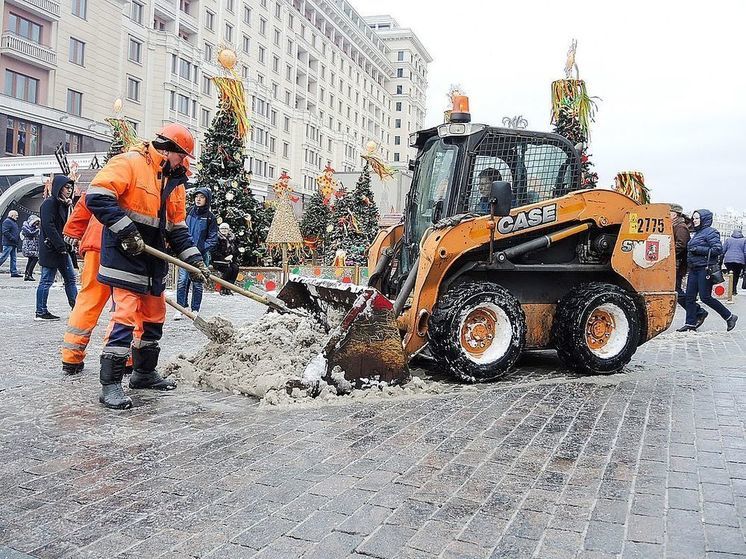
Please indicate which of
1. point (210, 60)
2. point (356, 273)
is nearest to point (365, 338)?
point (356, 273)

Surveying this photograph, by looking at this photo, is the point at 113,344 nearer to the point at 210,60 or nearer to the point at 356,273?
the point at 356,273

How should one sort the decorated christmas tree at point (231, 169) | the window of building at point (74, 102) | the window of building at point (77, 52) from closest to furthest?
1. the decorated christmas tree at point (231, 169)
2. the window of building at point (74, 102)
3. the window of building at point (77, 52)

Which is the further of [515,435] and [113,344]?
[113,344]

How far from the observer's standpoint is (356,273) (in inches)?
656

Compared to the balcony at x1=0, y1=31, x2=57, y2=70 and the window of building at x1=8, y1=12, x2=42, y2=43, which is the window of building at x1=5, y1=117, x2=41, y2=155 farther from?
the window of building at x1=8, y1=12, x2=42, y2=43

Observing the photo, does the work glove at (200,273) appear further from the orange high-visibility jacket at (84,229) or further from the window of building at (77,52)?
the window of building at (77,52)

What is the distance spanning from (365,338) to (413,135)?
2.82 metres

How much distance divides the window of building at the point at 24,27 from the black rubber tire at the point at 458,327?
124 feet

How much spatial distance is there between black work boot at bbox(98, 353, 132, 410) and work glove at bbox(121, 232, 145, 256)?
29.0 inches

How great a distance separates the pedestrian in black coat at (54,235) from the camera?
347 inches

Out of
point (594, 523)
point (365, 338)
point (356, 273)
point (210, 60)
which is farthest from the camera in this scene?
point (210, 60)

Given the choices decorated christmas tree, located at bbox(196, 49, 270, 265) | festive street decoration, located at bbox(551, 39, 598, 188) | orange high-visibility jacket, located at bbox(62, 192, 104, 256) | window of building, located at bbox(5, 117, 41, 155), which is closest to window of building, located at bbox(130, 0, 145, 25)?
window of building, located at bbox(5, 117, 41, 155)

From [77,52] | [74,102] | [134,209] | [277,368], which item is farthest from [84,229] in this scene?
[77,52]

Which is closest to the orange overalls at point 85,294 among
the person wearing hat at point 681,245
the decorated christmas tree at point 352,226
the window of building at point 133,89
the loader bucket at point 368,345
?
the loader bucket at point 368,345
